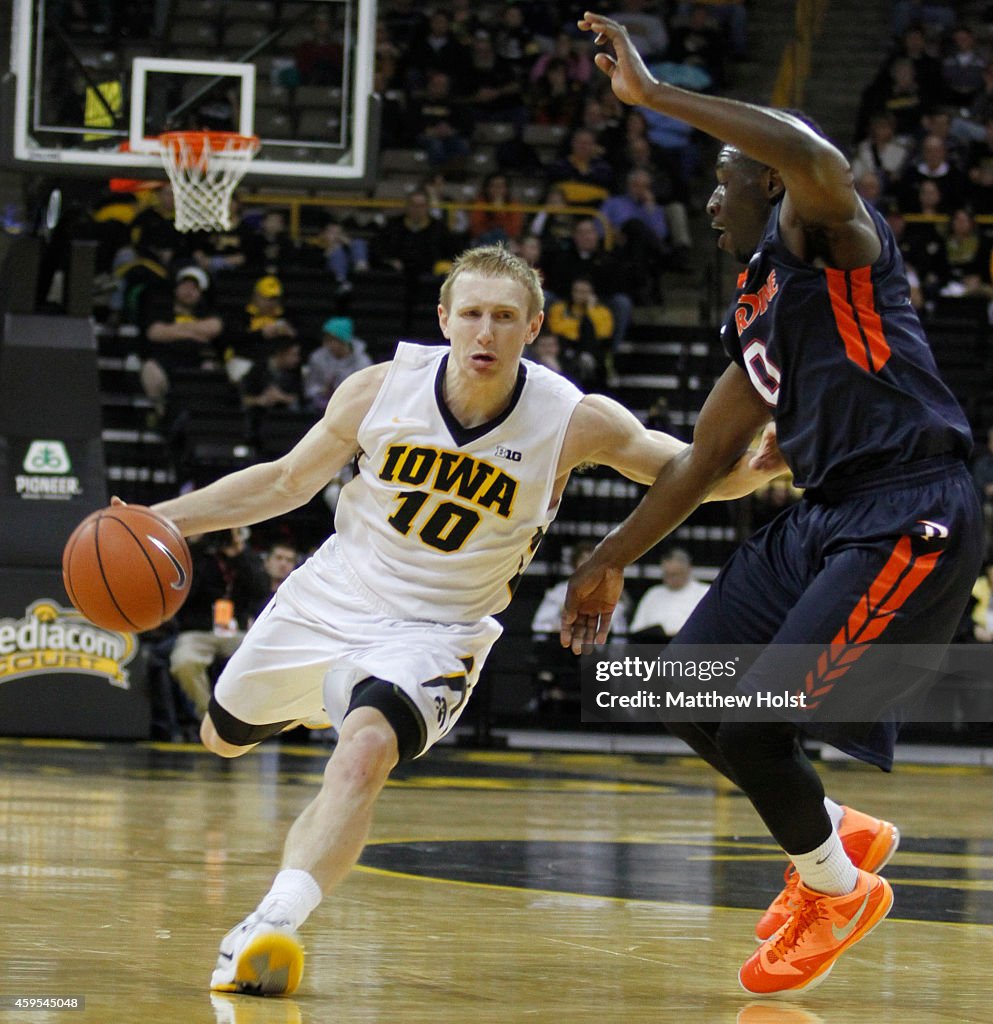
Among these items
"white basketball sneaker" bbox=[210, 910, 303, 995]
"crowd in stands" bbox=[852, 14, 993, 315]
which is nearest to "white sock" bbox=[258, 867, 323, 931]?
"white basketball sneaker" bbox=[210, 910, 303, 995]

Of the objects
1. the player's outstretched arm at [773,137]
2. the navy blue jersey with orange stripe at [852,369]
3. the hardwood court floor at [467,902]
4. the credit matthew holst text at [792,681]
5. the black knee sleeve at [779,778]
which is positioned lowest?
the hardwood court floor at [467,902]

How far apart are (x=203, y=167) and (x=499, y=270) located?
6.38 meters

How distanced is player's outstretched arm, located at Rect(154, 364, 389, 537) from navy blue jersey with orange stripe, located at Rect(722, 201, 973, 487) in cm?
119

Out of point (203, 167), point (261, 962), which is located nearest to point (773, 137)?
point (261, 962)

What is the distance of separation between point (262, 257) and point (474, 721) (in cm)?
583

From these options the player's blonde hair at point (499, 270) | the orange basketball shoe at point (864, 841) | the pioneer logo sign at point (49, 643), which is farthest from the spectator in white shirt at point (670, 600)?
the player's blonde hair at point (499, 270)

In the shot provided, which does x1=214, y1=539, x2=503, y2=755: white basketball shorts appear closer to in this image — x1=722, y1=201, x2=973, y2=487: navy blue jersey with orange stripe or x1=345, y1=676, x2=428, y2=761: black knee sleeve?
x1=345, y1=676, x2=428, y2=761: black knee sleeve

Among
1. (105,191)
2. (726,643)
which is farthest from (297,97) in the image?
(726,643)

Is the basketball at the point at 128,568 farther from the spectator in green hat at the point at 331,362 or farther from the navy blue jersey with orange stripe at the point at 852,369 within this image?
the spectator in green hat at the point at 331,362

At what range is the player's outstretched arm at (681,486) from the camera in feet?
15.8

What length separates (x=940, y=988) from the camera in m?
4.53

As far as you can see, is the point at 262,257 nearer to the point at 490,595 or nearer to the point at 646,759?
the point at 646,759

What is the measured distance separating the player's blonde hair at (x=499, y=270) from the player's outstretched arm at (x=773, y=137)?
734 millimetres

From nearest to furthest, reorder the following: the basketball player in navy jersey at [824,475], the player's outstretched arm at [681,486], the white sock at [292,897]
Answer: the white sock at [292,897]
the basketball player in navy jersey at [824,475]
the player's outstretched arm at [681,486]
